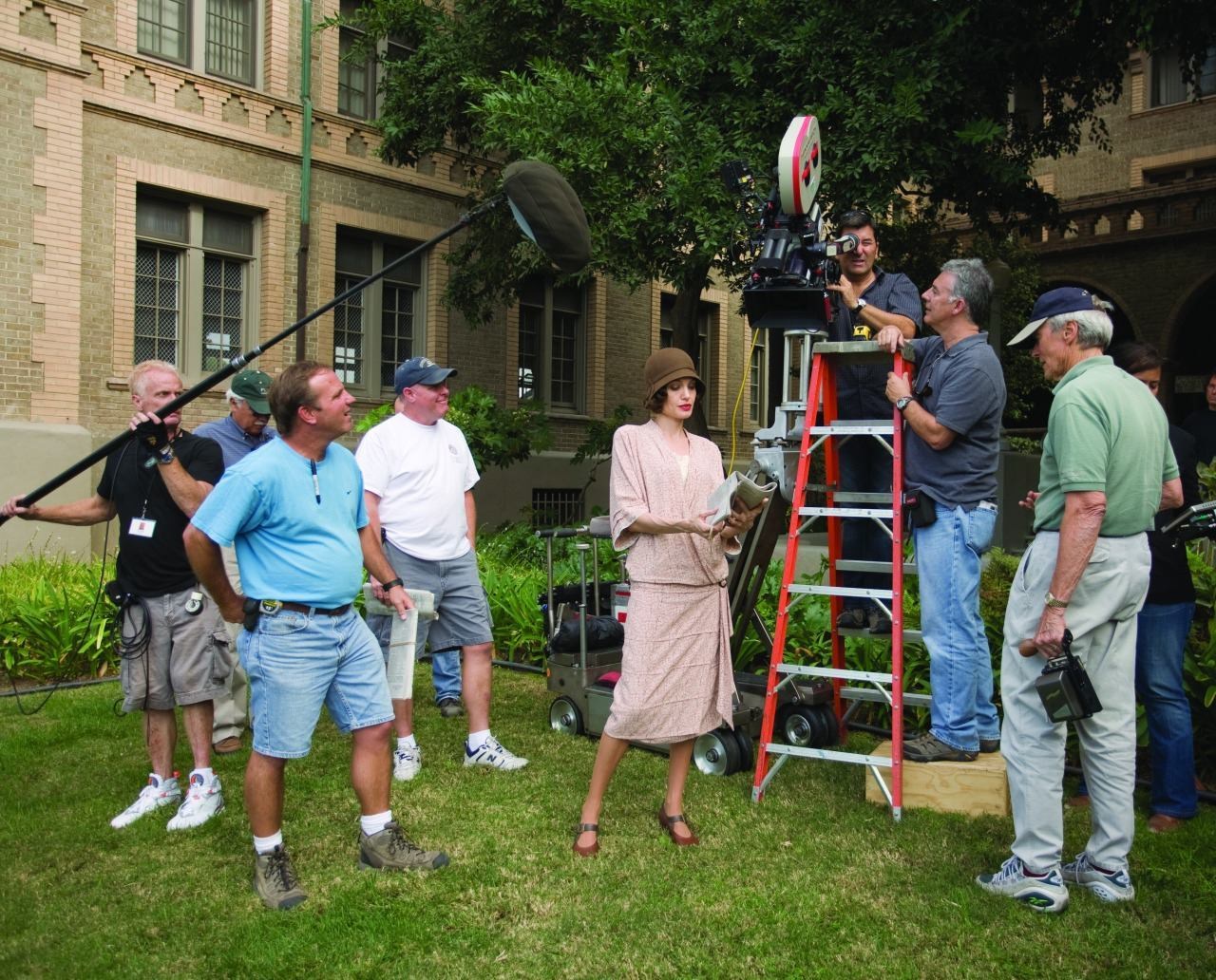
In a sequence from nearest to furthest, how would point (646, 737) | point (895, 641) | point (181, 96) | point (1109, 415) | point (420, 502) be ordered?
1. point (1109, 415)
2. point (646, 737)
3. point (895, 641)
4. point (420, 502)
5. point (181, 96)

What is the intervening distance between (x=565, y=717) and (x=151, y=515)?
111 inches

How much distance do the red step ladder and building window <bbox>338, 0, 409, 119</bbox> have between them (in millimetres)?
13142

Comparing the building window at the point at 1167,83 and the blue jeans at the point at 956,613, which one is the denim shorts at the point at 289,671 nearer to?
the blue jeans at the point at 956,613

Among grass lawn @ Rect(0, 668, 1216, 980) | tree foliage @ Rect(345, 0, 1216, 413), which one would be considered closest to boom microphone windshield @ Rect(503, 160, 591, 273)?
grass lawn @ Rect(0, 668, 1216, 980)

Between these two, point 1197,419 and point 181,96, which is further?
point 181,96

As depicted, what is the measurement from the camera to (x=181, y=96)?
14844 mm

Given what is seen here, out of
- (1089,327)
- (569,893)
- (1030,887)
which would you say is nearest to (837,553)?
(1089,327)

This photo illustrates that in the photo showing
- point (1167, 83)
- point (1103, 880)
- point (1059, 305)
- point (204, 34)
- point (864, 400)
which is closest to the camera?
point (1103, 880)

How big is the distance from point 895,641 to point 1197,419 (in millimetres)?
3077

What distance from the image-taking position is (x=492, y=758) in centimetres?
587

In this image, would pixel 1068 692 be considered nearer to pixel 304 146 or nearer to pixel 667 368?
pixel 667 368

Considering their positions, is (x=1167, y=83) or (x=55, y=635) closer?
(x=55, y=635)

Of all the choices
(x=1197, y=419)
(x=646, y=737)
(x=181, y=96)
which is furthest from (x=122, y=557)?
(x=181, y=96)

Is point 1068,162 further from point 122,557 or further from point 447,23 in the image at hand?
point 122,557
